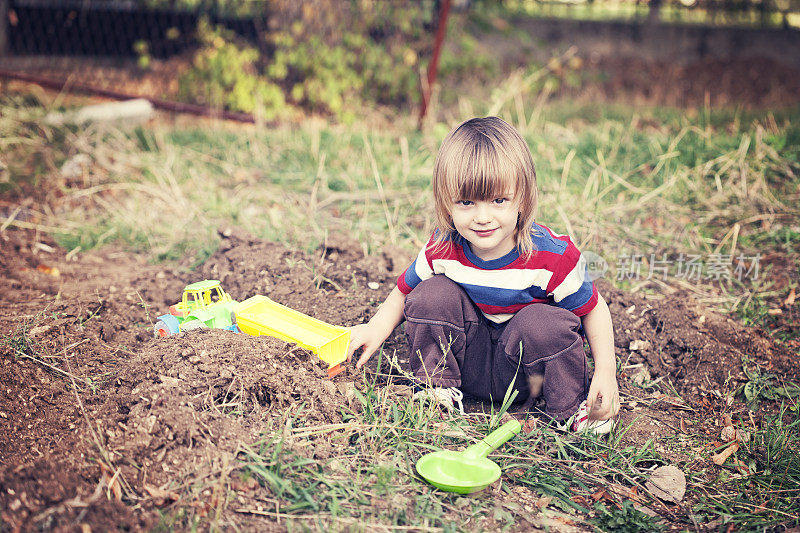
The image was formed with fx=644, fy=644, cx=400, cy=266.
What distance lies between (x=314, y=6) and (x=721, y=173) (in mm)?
3501

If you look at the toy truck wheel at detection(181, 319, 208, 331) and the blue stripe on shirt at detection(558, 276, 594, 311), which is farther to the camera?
the toy truck wheel at detection(181, 319, 208, 331)

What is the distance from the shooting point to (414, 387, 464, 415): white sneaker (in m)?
2.12

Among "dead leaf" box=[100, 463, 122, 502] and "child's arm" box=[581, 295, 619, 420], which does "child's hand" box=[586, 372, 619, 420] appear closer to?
"child's arm" box=[581, 295, 619, 420]

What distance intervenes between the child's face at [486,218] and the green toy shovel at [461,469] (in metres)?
0.62

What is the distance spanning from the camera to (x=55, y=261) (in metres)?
3.30

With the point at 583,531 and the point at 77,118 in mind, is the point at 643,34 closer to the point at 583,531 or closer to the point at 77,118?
the point at 77,118

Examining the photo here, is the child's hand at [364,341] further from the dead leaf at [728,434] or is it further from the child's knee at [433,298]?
the dead leaf at [728,434]

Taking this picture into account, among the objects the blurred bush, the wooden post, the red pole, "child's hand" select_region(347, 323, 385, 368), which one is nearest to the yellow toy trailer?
"child's hand" select_region(347, 323, 385, 368)

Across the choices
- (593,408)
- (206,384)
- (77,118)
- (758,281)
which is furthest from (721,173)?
(77,118)

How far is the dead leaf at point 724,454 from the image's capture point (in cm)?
208

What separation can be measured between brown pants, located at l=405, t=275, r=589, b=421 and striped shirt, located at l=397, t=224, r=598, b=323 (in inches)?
2.1

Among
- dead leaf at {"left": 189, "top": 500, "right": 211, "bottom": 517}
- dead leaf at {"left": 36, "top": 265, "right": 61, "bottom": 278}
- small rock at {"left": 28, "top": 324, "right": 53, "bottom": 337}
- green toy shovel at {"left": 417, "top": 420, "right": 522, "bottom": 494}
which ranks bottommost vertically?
green toy shovel at {"left": 417, "top": 420, "right": 522, "bottom": 494}

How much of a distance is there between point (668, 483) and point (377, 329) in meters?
1.04

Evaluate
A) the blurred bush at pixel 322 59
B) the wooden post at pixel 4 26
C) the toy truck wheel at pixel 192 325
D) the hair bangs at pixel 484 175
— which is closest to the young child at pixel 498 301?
the hair bangs at pixel 484 175
